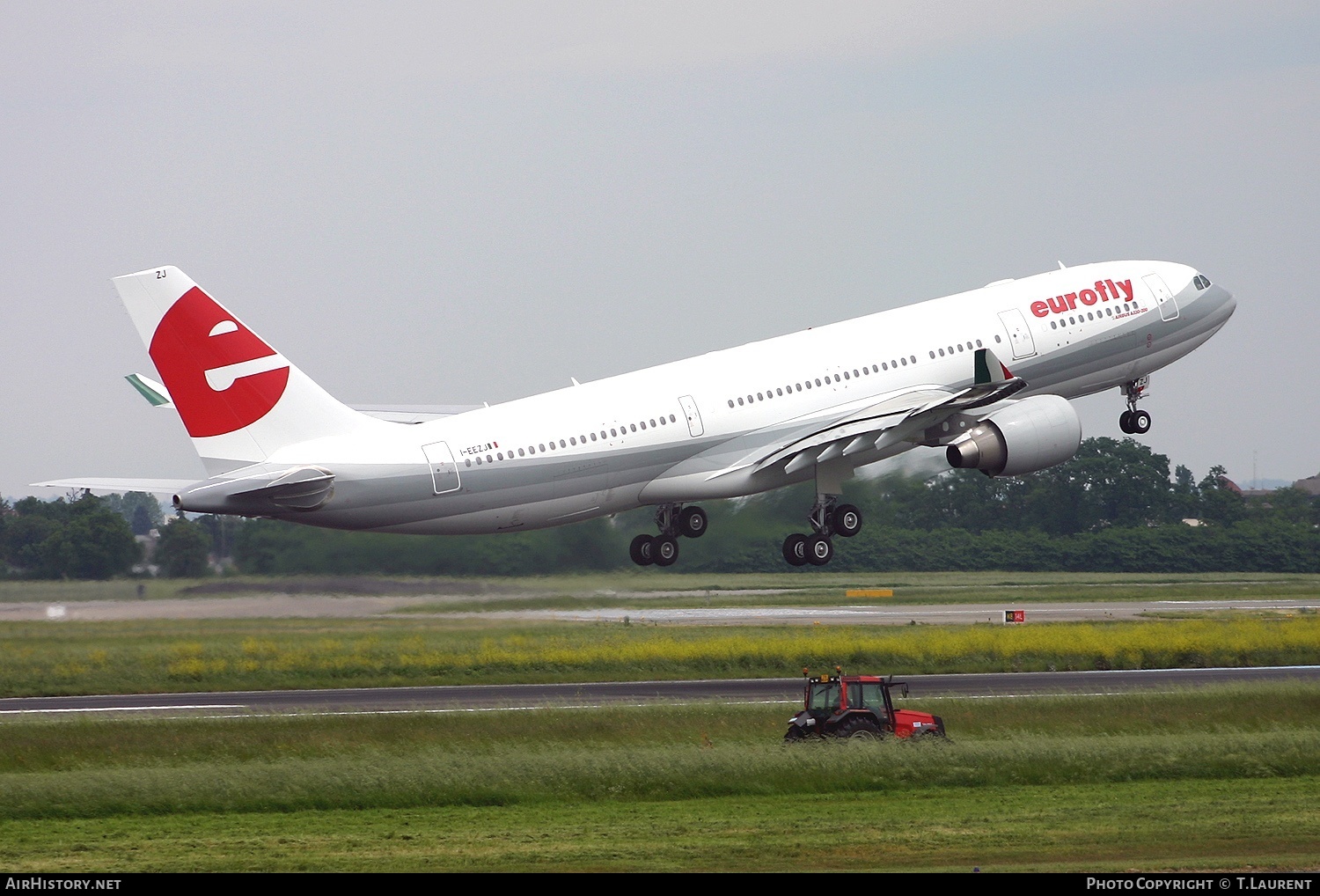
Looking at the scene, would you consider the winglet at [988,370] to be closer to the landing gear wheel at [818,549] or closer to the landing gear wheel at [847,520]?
the landing gear wheel at [847,520]

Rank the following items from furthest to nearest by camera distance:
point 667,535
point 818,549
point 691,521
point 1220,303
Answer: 1. point 1220,303
2. point 667,535
3. point 691,521
4. point 818,549

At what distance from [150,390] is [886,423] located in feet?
67.5

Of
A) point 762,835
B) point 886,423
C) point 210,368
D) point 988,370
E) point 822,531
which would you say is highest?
point 210,368

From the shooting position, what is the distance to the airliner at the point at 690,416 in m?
42.4

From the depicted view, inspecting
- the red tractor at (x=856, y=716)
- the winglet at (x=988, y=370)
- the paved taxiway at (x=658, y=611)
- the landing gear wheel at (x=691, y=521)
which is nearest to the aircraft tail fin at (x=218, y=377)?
the paved taxiway at (x=658, y=611)

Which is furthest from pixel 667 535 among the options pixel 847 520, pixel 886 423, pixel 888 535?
pixel 888 535

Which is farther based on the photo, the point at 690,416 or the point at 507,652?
the point at 507,652

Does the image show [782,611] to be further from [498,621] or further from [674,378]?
[674,378]

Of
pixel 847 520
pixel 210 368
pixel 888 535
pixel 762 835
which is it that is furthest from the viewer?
pixel 888 535

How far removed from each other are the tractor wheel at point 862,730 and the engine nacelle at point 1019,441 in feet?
32.2

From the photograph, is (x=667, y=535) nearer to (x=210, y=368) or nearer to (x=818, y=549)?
(x=818, y=549)

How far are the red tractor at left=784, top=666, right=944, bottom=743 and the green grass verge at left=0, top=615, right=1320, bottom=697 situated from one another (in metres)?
13.2

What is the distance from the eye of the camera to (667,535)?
52.2 m

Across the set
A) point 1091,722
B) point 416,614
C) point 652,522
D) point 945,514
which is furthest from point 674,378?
point 945,514
